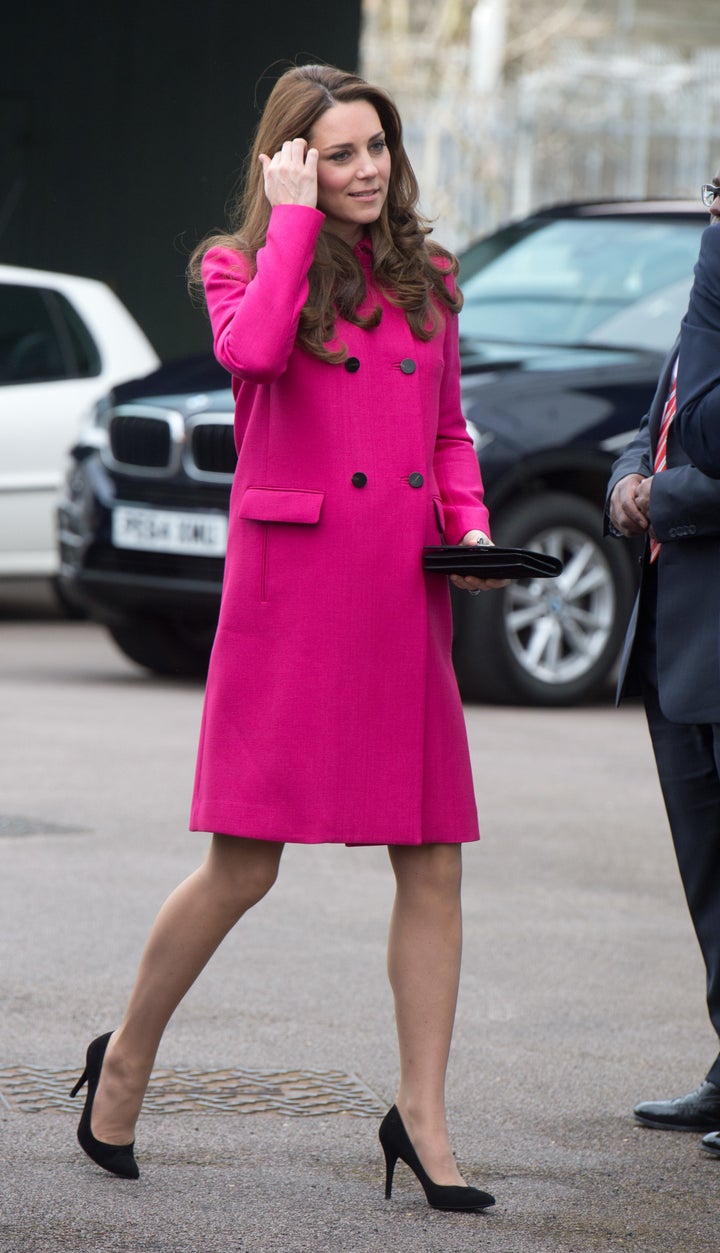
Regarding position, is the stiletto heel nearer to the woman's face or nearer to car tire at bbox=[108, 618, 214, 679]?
the woman's face

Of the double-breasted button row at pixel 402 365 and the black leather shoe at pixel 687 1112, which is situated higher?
the double-breasted button row at pixel 402 365

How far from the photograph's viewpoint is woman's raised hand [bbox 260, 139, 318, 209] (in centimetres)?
350

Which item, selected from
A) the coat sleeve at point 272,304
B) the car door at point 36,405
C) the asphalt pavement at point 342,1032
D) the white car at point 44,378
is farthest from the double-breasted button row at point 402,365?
the car door at point 36,405

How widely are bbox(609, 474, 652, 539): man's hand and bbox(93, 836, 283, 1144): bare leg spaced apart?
2.77 ft

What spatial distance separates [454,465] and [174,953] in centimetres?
94

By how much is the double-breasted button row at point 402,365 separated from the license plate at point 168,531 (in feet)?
17.4

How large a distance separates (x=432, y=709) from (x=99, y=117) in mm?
11541

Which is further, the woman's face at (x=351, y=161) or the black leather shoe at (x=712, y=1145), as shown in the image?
the black leather shoe at (x=712, y=1145)

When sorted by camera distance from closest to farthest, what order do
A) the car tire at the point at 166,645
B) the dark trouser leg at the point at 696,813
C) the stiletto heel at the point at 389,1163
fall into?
the stiletto heel at the point at 389,1163 < the dark trouser leg at the point at 696,813 < the car tire at the point at 166,645

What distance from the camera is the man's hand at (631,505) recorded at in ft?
12.4

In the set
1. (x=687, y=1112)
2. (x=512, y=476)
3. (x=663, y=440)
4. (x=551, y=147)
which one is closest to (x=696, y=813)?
(x=687, y=1112)

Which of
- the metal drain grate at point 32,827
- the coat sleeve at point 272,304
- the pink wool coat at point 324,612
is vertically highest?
the coat sleeve at point 272,304

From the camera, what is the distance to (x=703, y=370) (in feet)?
11.4

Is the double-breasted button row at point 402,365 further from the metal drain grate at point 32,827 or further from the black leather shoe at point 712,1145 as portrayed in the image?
the metal drain grate at point 32,827
